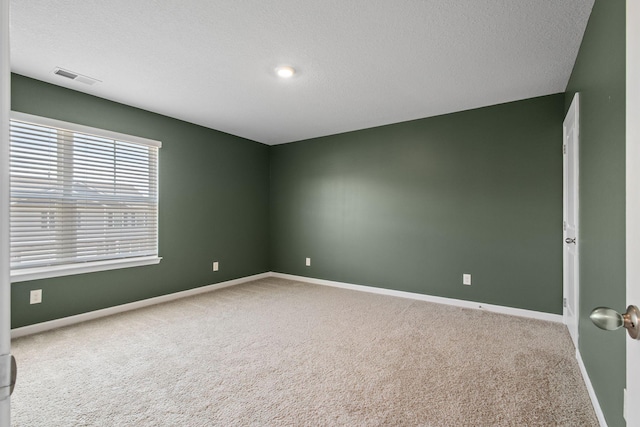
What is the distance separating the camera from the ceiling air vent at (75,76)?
2671mm

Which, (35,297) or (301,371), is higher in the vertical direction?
(35,297)

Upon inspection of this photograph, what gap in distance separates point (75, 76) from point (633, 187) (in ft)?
12.3

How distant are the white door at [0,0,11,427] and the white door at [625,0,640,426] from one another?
105cm

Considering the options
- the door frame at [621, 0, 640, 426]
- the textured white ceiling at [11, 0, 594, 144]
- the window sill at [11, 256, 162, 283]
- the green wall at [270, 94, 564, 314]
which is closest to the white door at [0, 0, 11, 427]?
the door frame at [621, 0, 640, 426]

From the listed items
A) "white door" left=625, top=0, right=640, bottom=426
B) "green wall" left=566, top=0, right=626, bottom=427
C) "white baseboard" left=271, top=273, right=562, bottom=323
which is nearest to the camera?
"white door" left=625, top=0, right=640, bottom=426

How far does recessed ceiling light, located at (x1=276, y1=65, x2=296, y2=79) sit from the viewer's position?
262cm

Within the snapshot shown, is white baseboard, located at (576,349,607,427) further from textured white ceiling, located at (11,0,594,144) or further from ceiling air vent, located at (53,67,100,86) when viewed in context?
ceiling air vent, located at (53,67,100,86)

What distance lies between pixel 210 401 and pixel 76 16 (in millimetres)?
2550

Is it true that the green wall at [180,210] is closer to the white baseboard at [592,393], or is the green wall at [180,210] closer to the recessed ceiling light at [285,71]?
the recessed ceiling light at [285,71]

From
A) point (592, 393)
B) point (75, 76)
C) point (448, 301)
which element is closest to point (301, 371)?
point (592, 393)

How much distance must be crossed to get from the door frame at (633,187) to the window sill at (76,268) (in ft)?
12.7

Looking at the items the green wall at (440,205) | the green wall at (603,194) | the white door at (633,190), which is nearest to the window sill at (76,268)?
the green wall at (440,205)

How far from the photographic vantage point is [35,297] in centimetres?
282

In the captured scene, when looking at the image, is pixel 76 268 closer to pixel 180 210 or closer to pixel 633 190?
pixel 180 210
